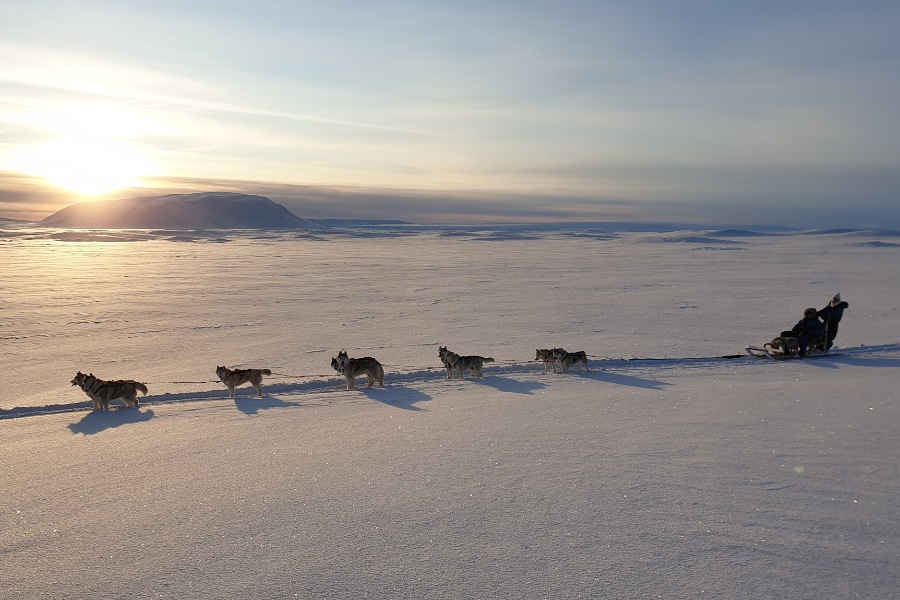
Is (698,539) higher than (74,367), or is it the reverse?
(698,539)

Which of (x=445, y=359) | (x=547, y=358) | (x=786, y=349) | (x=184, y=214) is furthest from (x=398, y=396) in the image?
(x=184, y=214)

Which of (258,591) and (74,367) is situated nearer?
(258,591)

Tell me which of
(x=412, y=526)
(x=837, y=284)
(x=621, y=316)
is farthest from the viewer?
(x=837, y=284)

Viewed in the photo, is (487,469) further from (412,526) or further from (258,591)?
(258,591)

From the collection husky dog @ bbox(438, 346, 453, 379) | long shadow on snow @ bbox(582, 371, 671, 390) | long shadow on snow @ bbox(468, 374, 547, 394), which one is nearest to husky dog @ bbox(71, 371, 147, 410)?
husky dog @ bbox(438, 346, 453, 379)

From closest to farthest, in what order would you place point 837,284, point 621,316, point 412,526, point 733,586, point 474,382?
→ point 733,586, point 412,526, point 474,382, point 621,316, point 837,284

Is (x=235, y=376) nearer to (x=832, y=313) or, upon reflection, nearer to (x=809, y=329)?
(x=809, y=329)

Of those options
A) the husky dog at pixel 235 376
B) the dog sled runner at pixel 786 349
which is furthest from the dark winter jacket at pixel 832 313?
the husky dog at pixel 235 376

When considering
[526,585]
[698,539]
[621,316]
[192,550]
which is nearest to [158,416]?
[192,550]

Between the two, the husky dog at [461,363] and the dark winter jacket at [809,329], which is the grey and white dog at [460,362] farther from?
the dark winter jacket at [809,329]
